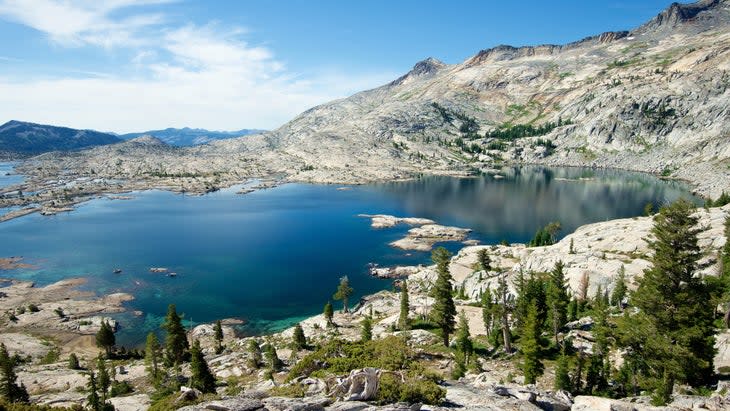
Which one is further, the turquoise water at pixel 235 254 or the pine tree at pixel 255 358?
the turquoise water at pixel 235 254

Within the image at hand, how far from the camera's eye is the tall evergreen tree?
113ft

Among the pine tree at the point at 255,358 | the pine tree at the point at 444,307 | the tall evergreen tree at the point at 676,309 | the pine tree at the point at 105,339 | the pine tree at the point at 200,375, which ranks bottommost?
the pine tree at the point at 105,339

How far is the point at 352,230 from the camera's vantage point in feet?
560

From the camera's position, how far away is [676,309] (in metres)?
35.7

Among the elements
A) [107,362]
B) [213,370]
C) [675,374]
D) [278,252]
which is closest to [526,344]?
[675,374]

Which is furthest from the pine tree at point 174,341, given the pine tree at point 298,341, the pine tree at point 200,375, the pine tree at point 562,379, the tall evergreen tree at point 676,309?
the tall evergreen tree at point 676,309

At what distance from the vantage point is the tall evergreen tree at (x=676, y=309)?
3438 centimetres

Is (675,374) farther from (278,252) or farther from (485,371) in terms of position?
(278,252)

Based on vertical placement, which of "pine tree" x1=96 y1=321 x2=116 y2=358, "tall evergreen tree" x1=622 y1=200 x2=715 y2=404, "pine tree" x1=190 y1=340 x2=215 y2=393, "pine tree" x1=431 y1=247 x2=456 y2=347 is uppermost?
"tall evergreen tree" x1=622 y1=200 x2=715 y2=404

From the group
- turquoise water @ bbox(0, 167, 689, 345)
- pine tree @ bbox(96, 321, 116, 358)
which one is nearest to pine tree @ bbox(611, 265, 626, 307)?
turquoise water @ bbox(0, 167, 689, 345)

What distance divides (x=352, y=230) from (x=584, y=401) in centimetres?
14316

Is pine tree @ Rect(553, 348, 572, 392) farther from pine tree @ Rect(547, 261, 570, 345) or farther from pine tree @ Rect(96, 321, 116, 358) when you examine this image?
pine tree @ Rect(96, 321, 116, 358)

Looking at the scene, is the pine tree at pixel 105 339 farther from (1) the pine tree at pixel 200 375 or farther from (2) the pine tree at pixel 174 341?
(1) the pine tree at pixel 200 375

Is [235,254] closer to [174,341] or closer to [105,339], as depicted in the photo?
[105,339]
